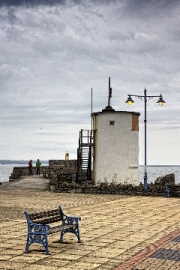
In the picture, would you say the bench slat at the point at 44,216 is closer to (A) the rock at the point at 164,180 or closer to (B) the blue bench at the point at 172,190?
(B) the blue bench at the point at 172,190

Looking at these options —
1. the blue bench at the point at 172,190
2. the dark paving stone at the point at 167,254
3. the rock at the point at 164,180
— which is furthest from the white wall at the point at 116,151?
the dark paving stone at the point at 167,254

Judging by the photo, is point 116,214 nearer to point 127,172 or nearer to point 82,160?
point 127,172

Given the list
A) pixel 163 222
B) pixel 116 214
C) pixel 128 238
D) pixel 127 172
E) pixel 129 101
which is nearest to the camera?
pixel 128 238

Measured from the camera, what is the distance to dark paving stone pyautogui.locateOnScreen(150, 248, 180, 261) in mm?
9045

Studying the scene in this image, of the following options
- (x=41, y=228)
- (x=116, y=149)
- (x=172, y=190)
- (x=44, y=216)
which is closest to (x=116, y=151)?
(x=116, y=149)

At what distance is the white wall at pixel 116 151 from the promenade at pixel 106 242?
11.3m

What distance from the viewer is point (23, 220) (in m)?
14.7

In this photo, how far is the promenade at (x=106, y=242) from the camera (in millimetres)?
8656

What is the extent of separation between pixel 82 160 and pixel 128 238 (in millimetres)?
20411

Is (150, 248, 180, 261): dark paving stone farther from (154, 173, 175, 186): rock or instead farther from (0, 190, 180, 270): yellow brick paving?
(154, 173, 175, 186): rock

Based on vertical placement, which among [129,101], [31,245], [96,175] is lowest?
[31,245]

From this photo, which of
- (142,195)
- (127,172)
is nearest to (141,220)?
(142,195)

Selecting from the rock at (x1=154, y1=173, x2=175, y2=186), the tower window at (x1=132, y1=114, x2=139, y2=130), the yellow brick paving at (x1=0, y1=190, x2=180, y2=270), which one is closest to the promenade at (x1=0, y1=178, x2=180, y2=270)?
the yellow brick paving at (x1=0, y1=190, x2=180, y2=270)

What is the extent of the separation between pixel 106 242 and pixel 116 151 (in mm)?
18773
